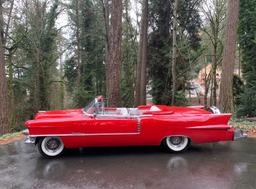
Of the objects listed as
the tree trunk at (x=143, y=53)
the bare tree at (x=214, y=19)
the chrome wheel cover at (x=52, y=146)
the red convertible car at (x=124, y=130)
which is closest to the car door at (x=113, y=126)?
the red convertible car at (x=124, y=130)

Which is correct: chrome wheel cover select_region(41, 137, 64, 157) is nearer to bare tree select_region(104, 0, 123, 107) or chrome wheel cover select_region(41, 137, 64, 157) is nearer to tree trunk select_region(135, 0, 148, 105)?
bare tree select_region(104, 0, 123, 107)

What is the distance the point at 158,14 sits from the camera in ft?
57.1

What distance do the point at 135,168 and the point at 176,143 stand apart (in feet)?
4.10

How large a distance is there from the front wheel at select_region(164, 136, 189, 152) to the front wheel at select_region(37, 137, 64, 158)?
199cm

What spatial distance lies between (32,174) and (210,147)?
3.44m

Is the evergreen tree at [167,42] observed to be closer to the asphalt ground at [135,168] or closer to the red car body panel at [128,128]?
the asphalt ground at [135,168]

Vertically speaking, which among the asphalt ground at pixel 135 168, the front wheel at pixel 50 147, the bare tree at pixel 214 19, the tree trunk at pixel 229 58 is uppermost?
the bare tree at pixel 214 19

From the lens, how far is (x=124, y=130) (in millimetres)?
4977

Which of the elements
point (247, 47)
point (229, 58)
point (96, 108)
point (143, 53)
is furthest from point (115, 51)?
point (247, 47)

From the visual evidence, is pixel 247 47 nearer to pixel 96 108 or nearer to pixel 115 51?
pixel 115 51

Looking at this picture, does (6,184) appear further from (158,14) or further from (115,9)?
(158,14)

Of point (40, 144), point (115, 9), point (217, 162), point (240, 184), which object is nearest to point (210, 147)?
point (217, 162)

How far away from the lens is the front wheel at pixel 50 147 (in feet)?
16.7

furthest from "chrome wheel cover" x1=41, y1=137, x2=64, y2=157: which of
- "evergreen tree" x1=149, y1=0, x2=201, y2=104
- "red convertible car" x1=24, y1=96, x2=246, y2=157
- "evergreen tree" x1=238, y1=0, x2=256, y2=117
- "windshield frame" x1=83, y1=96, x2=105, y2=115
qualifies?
"evergreen tree" x1=149, y1=0, x2=201, y2=104
